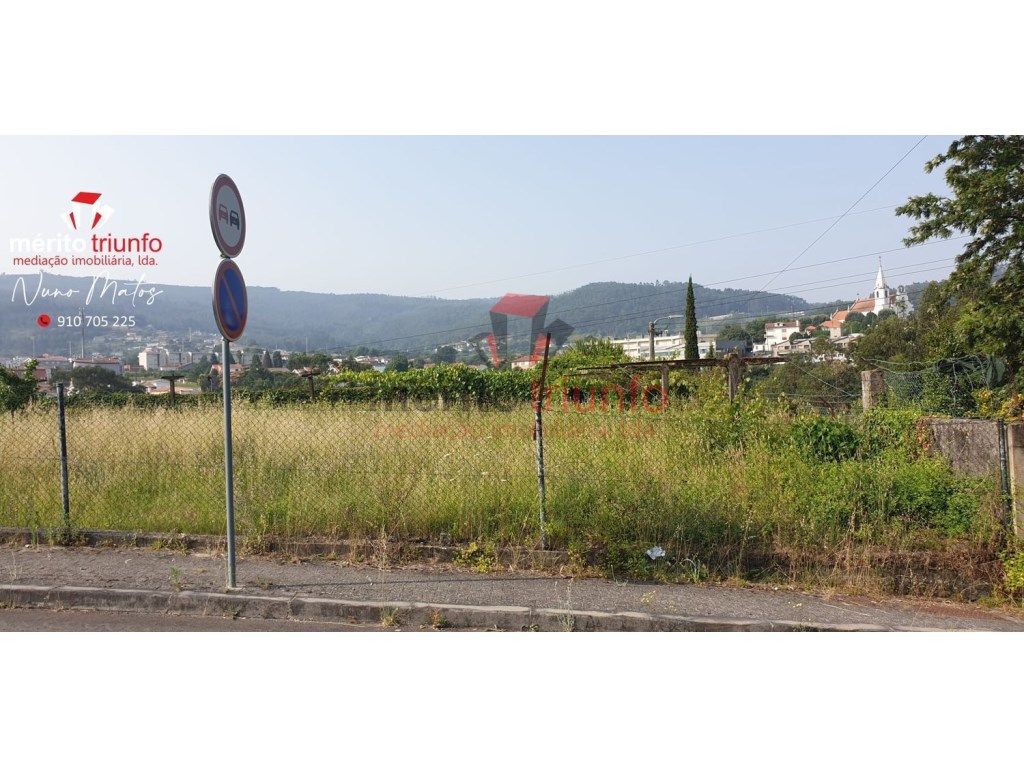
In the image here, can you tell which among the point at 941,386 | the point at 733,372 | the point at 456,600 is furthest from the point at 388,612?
the point at 941,386

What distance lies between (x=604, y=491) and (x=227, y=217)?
4.03 metres

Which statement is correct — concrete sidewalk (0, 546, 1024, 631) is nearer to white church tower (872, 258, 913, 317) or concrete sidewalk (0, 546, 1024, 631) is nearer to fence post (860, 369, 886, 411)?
fence post (860, 369, 886, 411)

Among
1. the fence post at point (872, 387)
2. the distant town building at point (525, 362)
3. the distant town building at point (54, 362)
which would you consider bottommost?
the fence post at point (872, 387)

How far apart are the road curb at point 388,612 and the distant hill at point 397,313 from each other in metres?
16.9

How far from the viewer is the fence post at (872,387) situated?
Result: 11.3 m

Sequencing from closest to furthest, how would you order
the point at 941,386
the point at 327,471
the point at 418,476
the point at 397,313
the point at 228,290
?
the point at 228,290 → the point at 418,476 → the point at 327,471 → the point at 941,386 → the point at 397,313

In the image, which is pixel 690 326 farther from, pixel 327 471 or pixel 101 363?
pixel 327 471

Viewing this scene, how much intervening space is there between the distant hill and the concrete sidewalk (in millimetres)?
16771

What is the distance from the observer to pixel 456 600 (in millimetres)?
4969

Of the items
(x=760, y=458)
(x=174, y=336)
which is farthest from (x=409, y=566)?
(x=174, y=336)

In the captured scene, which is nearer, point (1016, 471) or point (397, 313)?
point (1016, 471)
